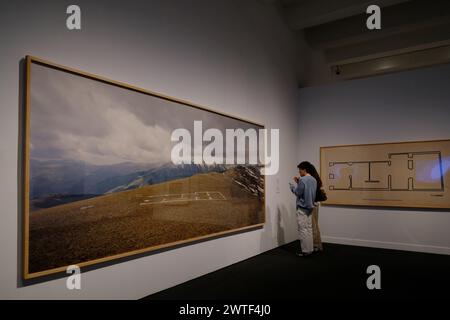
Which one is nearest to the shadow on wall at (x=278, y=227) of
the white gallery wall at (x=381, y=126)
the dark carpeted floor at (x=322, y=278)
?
the dark carpeted floor at (x=322, y=278)

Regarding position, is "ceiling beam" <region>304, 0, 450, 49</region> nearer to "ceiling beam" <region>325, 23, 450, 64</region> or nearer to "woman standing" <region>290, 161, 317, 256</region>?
"ceiling beam" <region>325, 23, 450, 64</region>

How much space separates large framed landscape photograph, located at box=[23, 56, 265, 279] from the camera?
99.7 inches

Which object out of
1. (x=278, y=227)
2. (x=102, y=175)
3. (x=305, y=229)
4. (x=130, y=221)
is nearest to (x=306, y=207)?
(x=305, y=229)

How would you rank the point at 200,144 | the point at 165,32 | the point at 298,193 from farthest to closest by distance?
the point at 298,193
the point at 200,144
the point at 165,32

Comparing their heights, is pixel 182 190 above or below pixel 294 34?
below

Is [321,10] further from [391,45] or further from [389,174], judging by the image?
[389,174]

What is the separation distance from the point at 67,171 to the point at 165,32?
205 centimetres

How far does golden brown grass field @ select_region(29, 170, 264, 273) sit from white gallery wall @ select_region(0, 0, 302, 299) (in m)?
0.17

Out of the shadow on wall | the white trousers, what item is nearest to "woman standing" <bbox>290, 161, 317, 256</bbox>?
the white trousers

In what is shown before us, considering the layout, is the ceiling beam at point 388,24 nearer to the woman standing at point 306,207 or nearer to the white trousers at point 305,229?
the woman standing at point 306,207

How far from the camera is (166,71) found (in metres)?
3.76
